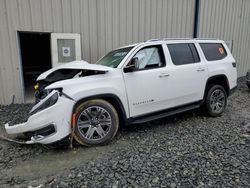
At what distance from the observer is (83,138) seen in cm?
338

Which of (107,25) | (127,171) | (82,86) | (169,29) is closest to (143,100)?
(82,86)

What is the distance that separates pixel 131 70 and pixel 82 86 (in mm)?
976

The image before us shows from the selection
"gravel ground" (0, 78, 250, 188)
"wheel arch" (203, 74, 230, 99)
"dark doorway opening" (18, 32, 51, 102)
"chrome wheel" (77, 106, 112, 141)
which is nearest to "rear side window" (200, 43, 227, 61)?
"wheel arch" (203, 74, 230, 99)

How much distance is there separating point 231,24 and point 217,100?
261 inches

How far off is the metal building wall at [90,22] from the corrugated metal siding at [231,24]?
938 mm

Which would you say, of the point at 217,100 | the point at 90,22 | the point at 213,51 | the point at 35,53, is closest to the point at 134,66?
the point at 213,51

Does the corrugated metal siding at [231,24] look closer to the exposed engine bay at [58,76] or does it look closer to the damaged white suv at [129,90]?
the damaged white suv at [129,90]

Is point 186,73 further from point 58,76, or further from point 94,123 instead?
point 58,76

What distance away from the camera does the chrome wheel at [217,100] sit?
4832mm

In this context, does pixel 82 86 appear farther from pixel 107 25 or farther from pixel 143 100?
pixel 107 25

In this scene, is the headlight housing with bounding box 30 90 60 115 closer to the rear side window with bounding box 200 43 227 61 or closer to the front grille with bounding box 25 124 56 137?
the front grille with bounding box 25 124 56 137

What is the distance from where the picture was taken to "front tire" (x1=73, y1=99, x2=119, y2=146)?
11.0 ft

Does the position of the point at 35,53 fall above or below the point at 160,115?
above

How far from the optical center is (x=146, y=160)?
3.01 m
